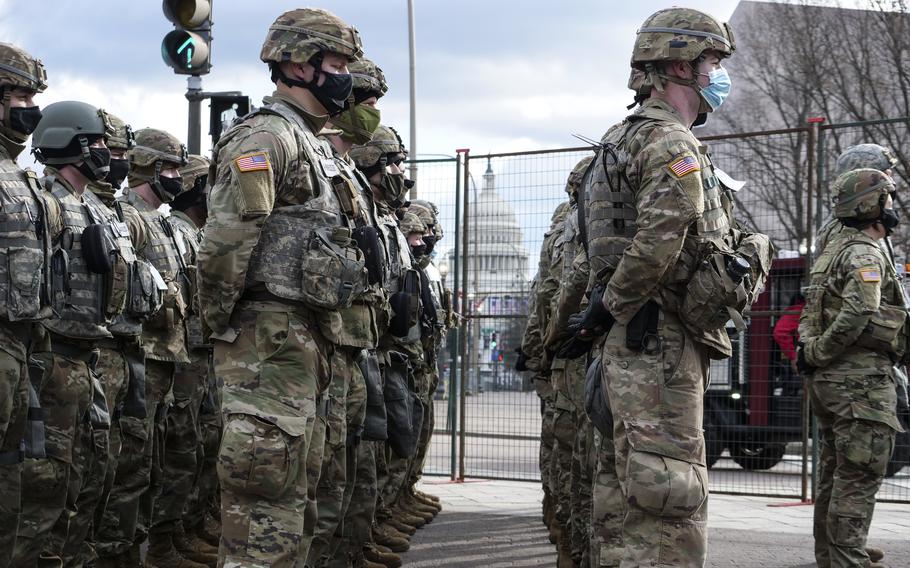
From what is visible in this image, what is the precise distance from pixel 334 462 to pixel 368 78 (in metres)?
2.36

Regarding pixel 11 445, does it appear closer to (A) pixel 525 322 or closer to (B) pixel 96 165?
(B) pixel 96 165

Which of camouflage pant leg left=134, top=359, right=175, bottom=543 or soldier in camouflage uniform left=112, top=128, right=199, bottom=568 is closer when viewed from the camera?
soldier in camouflage uniform left=112, top=128, right=199, bottom=568

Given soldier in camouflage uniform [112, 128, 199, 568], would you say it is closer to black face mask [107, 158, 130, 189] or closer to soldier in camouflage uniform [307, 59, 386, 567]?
black face mask [107, 158, 130, 189]

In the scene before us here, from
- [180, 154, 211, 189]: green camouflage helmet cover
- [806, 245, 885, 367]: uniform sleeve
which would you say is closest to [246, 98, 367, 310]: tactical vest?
[180, 154, 211, 189]: green camouflage helmet cover

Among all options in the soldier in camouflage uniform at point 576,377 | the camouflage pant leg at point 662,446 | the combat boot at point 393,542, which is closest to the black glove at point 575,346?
the camouflage pant leg at point 662,446

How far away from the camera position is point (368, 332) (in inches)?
223

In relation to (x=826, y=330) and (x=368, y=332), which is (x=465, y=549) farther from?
(x=368, y=332)

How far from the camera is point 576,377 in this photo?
Answer: 808cm

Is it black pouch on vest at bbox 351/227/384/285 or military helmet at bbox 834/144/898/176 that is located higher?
military helmet at bbox 834/144/898/176

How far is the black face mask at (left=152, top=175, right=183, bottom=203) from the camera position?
8398mm

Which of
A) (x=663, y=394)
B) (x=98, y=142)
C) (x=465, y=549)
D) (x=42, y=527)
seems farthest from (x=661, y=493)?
(x=465, y=549)

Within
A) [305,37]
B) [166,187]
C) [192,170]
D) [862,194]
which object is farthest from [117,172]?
[862,194]

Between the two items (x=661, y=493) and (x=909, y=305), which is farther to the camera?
(x=909, y=305)

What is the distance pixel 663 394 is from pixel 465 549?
4.43 m
